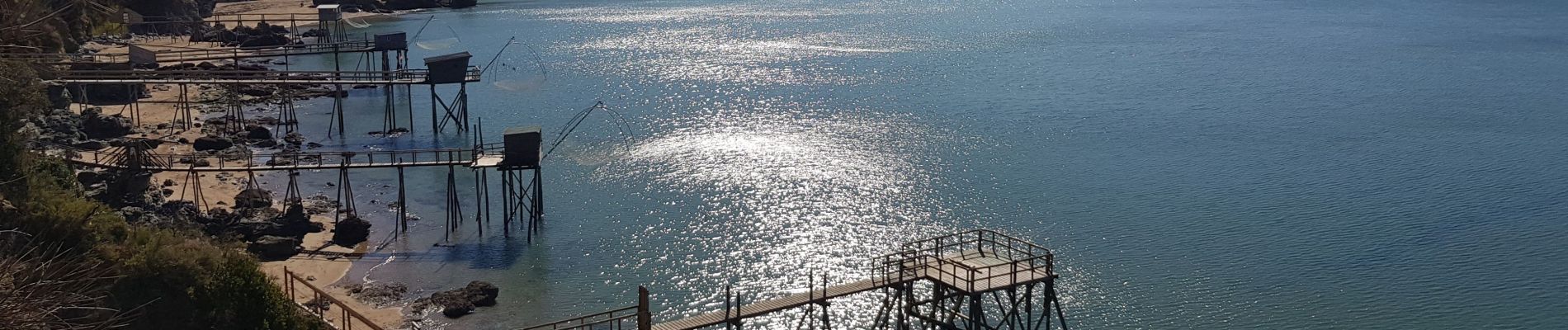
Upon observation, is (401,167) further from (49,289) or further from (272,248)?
(49,289)

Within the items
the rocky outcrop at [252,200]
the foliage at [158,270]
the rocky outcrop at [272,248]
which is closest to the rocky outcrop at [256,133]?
the rocky outcrop at [252,200]

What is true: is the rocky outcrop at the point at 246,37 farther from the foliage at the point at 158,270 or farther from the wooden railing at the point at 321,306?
the foliage at the point at 158,270

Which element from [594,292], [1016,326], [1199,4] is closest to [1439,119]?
[1016,326]

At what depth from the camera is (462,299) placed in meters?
44.2

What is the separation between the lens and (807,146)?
72000mm

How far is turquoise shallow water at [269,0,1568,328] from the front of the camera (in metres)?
48.0

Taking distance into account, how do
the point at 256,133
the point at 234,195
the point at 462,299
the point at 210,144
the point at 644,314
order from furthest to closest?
1. the point at 256,133
2. the point at 210,144
3. the point at 234,195
4. the point at 462,299
5. the point at 644,314

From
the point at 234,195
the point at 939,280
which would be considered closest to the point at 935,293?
the point at 939,280

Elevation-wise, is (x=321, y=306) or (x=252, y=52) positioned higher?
(x=252, y=52)

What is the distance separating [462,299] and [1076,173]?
3412cm

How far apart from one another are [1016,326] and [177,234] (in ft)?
83.1

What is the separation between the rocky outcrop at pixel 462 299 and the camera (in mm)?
43406

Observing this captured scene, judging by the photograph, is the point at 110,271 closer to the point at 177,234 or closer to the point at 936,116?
the point at 177,234

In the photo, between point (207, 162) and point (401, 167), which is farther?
point (207, 162)
